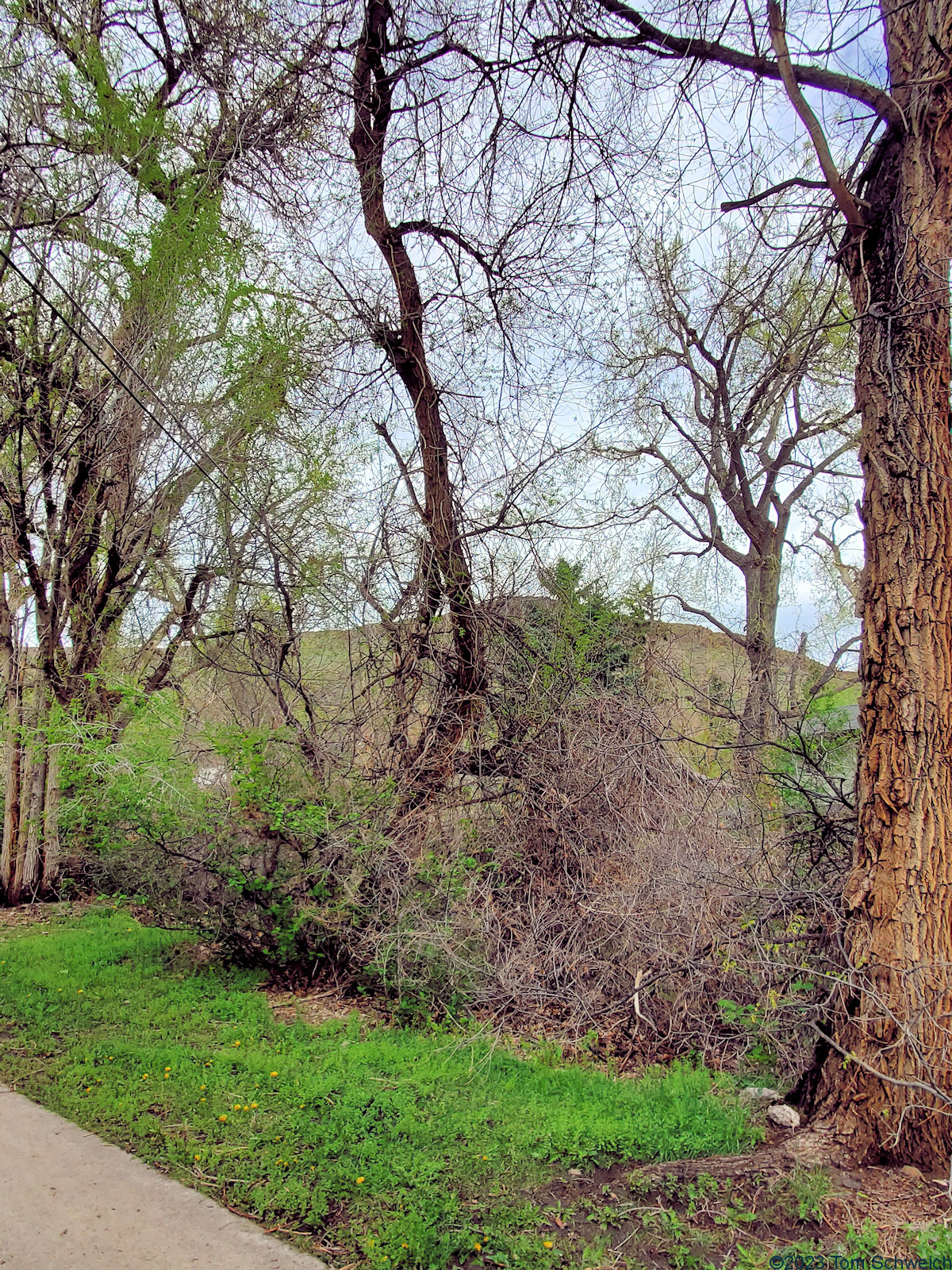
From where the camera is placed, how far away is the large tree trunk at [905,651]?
342 cm

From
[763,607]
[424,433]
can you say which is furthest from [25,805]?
[763,607]

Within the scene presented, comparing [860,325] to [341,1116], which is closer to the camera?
[341,1116]

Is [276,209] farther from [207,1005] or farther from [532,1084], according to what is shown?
[532,1084]

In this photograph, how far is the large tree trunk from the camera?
3.42 m

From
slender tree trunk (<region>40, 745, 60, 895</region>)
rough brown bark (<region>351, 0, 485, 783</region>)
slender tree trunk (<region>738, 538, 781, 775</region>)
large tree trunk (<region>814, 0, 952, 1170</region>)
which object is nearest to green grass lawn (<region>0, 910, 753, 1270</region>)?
large tree trunk (<region>814, 0, 952, 1170</region>)

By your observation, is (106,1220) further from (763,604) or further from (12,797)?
(763,604)

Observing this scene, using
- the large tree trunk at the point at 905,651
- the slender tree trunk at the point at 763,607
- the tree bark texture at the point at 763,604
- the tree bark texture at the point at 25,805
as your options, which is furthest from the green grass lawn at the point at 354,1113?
the tree bark texture at the point at 763,604

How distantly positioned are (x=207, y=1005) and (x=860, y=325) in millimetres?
5962

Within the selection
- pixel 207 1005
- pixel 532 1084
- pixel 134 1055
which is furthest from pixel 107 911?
pixel 532 1084

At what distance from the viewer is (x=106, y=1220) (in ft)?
10.1

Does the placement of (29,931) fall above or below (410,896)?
below

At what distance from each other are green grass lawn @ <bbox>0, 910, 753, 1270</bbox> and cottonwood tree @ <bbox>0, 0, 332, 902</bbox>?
336 cm

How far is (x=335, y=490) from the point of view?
10.3 m

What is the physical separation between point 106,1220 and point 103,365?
756cm
